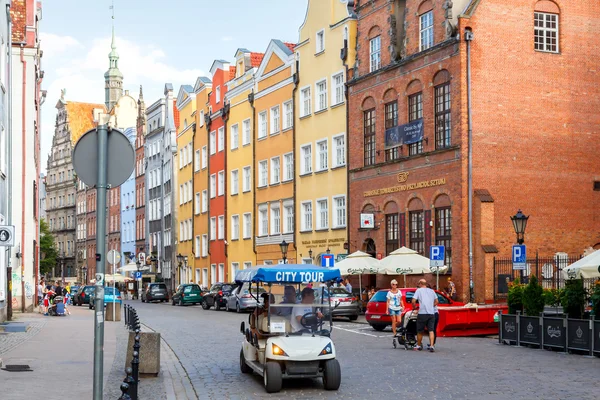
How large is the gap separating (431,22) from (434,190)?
715cm

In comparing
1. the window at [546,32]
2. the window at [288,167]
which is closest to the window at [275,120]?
the window at [288,167]

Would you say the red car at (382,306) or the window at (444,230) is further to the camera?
the window at (444,230)

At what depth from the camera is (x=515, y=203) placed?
3875cm

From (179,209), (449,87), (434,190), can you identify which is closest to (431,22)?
(449,87)

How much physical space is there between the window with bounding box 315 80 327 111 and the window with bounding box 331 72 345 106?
106 centimetres

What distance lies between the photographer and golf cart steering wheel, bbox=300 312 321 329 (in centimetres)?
1606

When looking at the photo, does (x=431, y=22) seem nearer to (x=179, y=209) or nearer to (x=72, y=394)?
(x=72, y=394)

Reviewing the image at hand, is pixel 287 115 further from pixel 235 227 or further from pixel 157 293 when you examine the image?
pixel 157 293

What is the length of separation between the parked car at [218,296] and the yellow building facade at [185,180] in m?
22.8

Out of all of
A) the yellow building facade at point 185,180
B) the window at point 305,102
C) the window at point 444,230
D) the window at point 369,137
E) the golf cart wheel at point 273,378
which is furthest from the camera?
the yellow building facade at point 185,180

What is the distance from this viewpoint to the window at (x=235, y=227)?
64750 millimetres

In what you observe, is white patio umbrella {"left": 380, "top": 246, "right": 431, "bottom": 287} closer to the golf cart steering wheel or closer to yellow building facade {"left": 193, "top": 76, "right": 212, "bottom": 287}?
the golf cart steering wheel

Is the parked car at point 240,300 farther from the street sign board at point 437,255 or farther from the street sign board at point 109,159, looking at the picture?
the street sign board at point 109,159

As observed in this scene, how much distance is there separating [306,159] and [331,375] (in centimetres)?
3911
